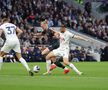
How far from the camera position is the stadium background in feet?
139

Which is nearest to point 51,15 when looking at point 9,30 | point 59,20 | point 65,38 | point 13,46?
point 59,20

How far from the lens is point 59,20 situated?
47.5m

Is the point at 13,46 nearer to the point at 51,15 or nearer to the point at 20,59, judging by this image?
the point at 20,59

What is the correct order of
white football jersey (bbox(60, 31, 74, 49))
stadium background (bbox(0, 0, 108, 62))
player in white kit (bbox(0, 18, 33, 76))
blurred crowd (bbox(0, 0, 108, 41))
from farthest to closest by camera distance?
blurred crowd (bbox(0, 0, 108, 41)) < stadium background (bbox(0, 0, 108, 62)) < white football jersey (bbox(60, 31, 74, 49)) < player in white kit (bbox(0, 18, 33, 76))

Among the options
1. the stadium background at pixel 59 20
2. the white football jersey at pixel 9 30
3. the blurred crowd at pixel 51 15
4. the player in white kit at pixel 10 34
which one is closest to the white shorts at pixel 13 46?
the player in white kit at pixel 10 34

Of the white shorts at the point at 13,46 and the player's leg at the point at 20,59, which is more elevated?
the white shorts at the point at 13,46

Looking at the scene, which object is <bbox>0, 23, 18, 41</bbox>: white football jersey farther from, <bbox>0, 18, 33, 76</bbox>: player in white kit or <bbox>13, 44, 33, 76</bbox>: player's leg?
<bbox>13, 44, 33, 76</bbox>: player's leg

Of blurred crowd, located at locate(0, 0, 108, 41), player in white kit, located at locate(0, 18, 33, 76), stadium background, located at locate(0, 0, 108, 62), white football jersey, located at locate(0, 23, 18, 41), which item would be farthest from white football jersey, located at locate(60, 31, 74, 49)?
blurred crowd, located at locate(0, 0, 108, 41)

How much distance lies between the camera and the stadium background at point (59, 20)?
139 feet

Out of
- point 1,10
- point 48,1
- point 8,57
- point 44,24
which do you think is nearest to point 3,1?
point 1,10

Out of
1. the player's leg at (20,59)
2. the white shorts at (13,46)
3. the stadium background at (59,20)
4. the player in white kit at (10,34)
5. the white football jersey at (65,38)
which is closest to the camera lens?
the player's leg at (20,59)

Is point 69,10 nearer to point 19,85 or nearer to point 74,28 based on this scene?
point 74,28

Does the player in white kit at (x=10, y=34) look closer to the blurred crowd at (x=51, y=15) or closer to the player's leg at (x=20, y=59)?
the player's leg at (x=20, y=59)

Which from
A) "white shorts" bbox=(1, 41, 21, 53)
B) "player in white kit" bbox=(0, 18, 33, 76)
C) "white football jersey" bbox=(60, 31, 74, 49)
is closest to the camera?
"player in white kit" bbox=(0, 18, 33, 76)
